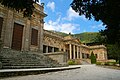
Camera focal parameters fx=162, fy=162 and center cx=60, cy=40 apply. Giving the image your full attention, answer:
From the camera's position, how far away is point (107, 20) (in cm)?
704

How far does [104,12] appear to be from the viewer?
22.3 feet

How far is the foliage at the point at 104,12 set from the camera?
6.63 m

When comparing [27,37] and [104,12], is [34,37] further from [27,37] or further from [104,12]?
[104,12]

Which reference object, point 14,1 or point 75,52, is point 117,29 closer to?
point 14,1

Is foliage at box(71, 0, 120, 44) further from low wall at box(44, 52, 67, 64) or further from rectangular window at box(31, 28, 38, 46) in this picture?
rectangular window at box(31, 28, 38, 46)

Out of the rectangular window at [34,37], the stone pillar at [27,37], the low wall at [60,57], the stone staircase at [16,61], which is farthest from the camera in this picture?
the rectangular window at [34,37]

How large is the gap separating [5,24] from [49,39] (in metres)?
16.8

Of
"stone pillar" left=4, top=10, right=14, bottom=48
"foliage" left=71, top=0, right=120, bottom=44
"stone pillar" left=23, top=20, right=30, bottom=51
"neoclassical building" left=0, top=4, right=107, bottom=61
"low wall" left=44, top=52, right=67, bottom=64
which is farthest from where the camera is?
"stone pillar" left=23, top=20, right=30, bottom=51

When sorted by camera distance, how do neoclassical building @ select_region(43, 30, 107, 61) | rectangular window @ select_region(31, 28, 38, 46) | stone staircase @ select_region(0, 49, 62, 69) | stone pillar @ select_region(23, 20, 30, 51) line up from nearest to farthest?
1. stone staircase @ select_region(0, 49, 62, 69)
2. stone pillar @ select_region(23, 20, 30, 51)
3. rectangular window @ select_region(31, 28, 38, 46)
4. neoclassical building @ select_region(43, 30, 107, 61)

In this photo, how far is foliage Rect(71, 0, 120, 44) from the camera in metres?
6.63

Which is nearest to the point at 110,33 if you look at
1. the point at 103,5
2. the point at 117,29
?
the point at 117,29

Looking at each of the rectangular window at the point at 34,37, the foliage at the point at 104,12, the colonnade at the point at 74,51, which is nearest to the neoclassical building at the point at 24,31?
the rectangular window at the point at 34,37

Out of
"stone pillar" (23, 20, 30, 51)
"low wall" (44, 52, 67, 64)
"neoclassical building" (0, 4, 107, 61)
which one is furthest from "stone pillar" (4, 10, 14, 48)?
"low wall" (44, 52, 67, 64)

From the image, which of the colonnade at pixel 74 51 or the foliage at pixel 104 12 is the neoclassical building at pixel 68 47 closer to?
the colonnade at pixel 74 51
